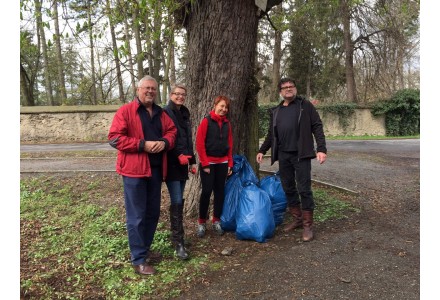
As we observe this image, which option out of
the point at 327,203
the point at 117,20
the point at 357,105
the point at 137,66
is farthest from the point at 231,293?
the point at 357,105

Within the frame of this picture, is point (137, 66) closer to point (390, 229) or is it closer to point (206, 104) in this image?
point (206, 104)

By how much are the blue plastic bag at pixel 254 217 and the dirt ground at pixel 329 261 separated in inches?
4.1

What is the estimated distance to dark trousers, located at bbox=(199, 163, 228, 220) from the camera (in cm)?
416

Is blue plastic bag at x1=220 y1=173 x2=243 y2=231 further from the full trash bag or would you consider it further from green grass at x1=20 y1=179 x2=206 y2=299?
green grass at x1=20 y1=179 x2=206 y2=299

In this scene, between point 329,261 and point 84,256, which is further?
point 84,256

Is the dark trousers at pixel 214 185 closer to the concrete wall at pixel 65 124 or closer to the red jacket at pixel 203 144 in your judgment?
the red jacket at pixel 203 144

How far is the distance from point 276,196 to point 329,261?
115 centimetres

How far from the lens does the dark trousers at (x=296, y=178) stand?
13.6 feet

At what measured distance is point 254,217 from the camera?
402cm

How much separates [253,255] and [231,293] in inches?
30.9

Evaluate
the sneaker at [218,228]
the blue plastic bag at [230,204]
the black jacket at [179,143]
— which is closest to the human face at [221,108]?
the black jacket at [179,143]

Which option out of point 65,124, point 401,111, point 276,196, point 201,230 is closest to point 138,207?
point 201,230

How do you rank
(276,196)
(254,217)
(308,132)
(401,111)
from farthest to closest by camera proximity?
(401,111)
(276,196)
(308,132)
(254,217)

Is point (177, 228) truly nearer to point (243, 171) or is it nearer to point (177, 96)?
point (243, 171)
